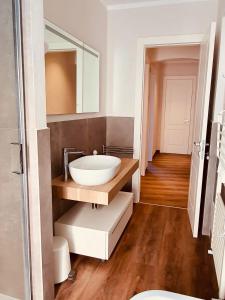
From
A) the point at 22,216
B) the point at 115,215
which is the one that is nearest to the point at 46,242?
the point at 22,216

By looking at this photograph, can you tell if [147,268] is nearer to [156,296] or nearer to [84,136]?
[156,296]

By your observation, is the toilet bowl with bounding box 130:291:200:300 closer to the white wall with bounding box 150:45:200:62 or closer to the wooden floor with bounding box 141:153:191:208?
the wooden floor with bounding box 141:153:191:208

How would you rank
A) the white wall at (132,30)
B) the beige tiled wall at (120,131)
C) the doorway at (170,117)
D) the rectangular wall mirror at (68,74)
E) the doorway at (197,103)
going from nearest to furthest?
the rectangular wall mirror at (68,74) < the doorway at (197,103) < the white wall at (132,30) < the beige tiled wall at (120,131) < the doorway at (170,117)

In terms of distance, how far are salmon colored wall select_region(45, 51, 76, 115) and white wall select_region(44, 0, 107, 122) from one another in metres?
0.09

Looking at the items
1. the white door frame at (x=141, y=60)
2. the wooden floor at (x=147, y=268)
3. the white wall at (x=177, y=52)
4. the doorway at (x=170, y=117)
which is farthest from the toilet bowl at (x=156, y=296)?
the white wall at (x=177, y=52)

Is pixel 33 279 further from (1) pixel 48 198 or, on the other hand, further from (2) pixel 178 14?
(2) pixel 178 14

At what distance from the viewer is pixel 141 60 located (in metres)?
2.90

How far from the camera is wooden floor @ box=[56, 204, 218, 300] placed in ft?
5.65

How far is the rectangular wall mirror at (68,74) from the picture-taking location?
1819 mm

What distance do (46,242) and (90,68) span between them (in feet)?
5.90

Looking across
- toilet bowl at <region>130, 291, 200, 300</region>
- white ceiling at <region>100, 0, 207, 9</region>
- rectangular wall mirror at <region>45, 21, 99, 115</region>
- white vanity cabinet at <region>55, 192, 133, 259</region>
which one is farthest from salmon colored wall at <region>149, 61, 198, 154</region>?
toilet bowl at <region>130, 291, 200, 300</region>

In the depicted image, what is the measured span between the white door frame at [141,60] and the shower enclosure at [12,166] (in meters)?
1.93

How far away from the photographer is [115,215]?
221 cm

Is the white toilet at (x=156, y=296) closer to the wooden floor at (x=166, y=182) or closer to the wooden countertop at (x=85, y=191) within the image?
the wooden countertop at (x=85, y=191)
